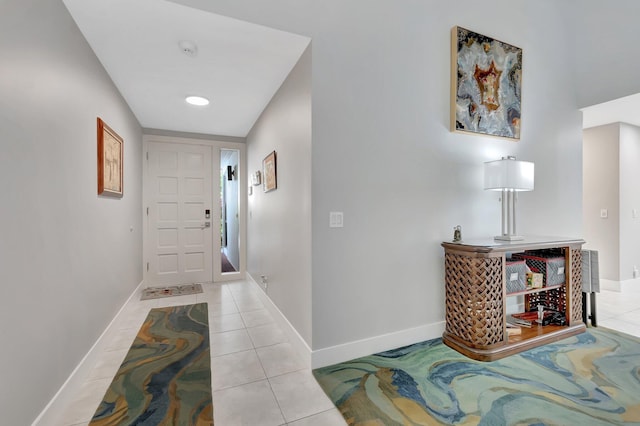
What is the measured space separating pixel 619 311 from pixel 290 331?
352 cm

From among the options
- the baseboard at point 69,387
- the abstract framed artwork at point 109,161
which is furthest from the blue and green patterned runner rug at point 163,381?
the abstract framed artwork at point 109,161

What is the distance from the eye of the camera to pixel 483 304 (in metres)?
2.13

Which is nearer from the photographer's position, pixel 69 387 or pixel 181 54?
pixel 69 387

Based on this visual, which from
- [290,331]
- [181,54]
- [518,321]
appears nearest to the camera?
[181,54]

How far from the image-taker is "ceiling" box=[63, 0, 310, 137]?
180 centimetres

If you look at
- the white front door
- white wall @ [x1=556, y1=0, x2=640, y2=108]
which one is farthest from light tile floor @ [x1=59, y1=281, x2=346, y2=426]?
white wall @ [x1=556, y1=0, x2=640, y2=108]

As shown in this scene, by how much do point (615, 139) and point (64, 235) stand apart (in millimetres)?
5874

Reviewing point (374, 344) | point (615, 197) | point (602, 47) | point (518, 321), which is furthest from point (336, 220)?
point (615, 197)

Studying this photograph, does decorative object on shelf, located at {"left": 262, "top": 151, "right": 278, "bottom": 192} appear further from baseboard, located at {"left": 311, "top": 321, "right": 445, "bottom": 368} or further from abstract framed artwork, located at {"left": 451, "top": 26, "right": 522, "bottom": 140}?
abstract framed artwork, located at {"left": 451, "top": 26, "right": 522, "bottom": 140}

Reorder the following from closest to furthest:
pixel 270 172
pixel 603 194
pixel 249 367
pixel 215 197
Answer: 1. pixel 249 367
2. pixel 270 172
3. pixel 603 194
4. pixel 215 197

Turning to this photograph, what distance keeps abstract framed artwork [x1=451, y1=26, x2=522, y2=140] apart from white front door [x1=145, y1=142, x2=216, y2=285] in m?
3.54

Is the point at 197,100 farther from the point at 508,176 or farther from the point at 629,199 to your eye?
the point at 629,199

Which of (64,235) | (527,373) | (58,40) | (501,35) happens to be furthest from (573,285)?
(58,40)

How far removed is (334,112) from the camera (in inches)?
82.0
